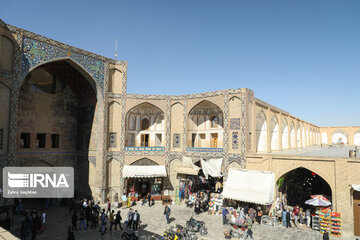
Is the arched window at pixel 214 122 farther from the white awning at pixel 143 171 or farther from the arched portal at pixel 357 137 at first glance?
the arched portal at pixel 357 137

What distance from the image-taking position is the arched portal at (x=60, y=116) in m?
15.6

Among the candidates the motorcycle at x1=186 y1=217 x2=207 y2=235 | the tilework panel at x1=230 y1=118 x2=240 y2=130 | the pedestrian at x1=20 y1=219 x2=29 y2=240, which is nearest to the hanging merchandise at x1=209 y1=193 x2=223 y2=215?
the motorcycle at x1=186 y1=217 x2=207 y2=235

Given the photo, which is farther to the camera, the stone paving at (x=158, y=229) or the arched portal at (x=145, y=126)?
the arched portal at (x=145, y=126)

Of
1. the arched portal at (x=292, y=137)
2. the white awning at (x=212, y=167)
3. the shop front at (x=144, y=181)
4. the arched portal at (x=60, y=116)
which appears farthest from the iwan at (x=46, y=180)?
the arched portal at (x=292, y=137)

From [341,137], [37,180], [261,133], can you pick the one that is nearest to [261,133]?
[261,133]

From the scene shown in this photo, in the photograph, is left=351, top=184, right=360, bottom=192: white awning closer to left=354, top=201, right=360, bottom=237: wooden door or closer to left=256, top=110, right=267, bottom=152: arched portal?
left=354, top=201, right=360, bottom=237: wooden door

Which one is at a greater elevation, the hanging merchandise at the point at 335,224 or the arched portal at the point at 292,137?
the arched portal at the point at 292,137

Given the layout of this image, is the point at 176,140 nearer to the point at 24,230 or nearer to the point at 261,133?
the point at 261,133

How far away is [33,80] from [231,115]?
13204 mm

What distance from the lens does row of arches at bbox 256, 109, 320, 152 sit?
60.2 ft

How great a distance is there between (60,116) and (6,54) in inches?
236

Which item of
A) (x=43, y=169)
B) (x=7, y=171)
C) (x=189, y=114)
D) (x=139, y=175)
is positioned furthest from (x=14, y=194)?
(x=189, y=114)

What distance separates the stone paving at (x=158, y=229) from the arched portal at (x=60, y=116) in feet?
12.3

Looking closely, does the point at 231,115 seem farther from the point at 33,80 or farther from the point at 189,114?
the point at 33,80
